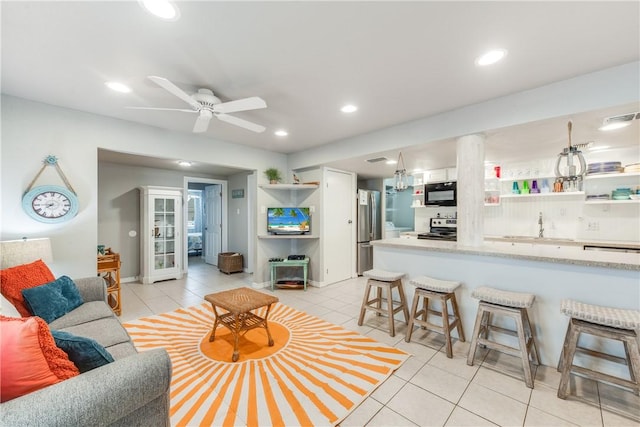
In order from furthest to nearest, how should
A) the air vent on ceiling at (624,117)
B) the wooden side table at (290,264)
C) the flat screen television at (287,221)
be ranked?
1. the flat screen television at (287,221)
2. the wooden side table at (290,264)
3. the air vent on ceiling at (624,117)

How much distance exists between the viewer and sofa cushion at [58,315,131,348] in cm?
185

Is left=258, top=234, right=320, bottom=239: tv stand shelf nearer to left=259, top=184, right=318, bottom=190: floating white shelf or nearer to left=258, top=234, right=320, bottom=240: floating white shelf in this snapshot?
left=258, top=234, right=320, bottom=240: floating white shelf

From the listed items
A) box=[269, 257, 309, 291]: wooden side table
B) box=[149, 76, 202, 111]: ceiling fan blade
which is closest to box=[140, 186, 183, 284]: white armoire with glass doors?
box=[269, 257, 309, 291]: wooden side table

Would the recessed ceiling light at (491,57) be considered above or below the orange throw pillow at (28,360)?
above

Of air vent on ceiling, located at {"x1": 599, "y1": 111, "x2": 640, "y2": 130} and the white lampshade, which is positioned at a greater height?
air vent on ceiling, located at {"x1": 599, "y1": 111, "x2": 640, "y2": 130}

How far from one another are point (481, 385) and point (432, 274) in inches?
43.8

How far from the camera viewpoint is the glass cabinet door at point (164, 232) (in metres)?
5.16

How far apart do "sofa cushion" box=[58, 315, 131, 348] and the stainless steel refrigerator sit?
4155mm

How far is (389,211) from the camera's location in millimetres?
7469

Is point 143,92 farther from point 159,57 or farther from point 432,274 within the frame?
point 432,274

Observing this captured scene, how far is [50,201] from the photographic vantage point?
2744mm

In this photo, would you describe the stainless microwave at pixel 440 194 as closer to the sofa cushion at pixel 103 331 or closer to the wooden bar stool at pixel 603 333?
the wooden bar stool at pixel 603 333

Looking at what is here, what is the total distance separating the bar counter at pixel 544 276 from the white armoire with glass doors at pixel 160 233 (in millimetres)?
4759

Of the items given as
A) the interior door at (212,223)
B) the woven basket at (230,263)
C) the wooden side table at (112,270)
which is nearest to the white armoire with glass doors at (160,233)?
the woven basket at (230,263)
